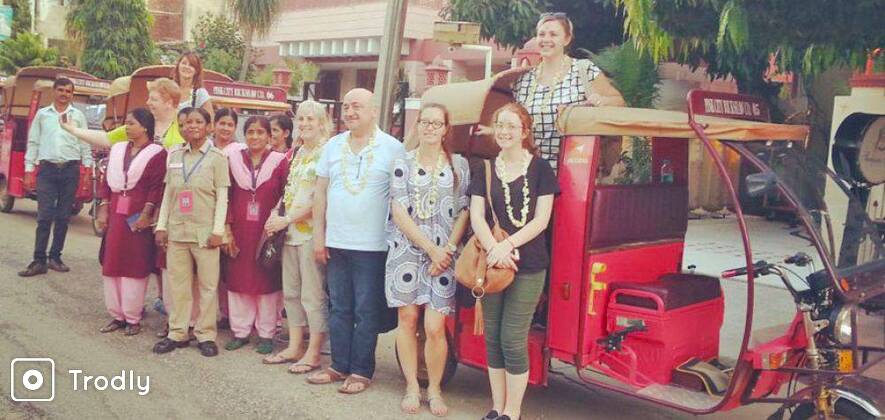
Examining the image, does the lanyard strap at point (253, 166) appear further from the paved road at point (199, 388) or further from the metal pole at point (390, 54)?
the metal pole at point (390, 54)

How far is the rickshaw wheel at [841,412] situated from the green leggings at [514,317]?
1.44 metres

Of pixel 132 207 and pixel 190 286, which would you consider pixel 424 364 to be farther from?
pixel 132 207

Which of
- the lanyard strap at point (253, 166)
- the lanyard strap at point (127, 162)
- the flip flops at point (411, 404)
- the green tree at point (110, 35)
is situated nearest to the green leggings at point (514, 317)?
the flip flops at point (411, 404)

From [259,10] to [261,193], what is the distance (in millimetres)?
24053

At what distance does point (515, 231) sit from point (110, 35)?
90.9ft

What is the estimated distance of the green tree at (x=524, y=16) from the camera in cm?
1555

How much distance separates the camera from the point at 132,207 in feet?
22.0

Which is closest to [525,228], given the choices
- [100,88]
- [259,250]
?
[259,250]

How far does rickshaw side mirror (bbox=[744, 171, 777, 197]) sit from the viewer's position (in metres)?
4.52

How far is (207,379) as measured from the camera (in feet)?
19.4

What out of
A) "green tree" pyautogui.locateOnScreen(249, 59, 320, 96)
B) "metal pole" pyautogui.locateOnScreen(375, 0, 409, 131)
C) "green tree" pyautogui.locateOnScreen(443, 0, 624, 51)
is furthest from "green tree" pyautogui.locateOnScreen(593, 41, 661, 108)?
"green tree" pyautogui.locateOnScreen(249, 59, 320, 96)

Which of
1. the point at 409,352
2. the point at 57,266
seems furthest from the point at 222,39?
the point at 409,352

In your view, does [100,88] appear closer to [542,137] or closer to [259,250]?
[259,250]

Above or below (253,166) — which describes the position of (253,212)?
below
